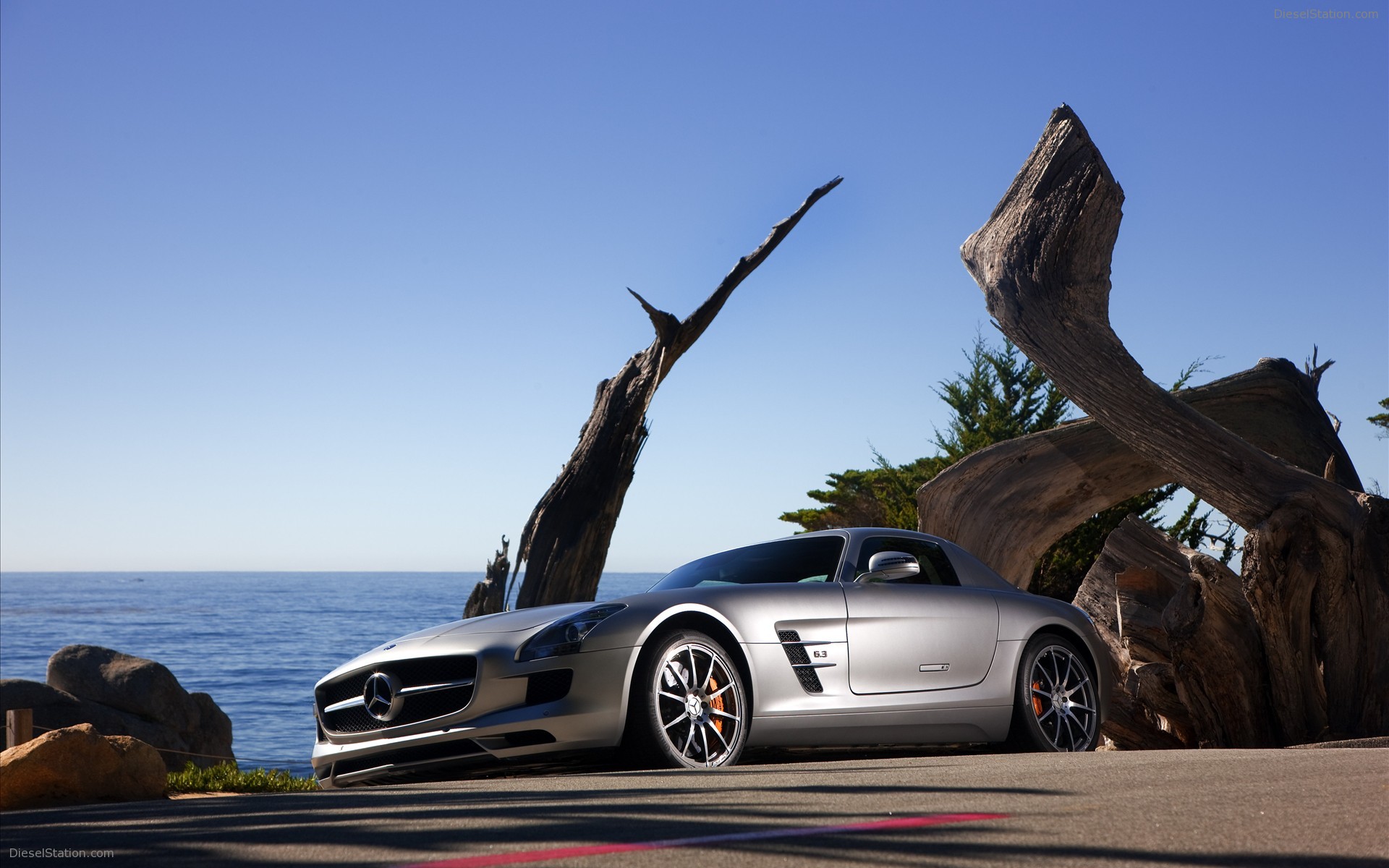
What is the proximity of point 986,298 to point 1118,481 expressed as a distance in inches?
117

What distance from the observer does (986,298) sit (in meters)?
11.8

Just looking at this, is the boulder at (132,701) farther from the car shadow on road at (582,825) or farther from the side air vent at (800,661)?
the car shadow on road at (582,825)

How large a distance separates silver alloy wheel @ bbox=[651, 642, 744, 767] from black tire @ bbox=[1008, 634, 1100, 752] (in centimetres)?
228

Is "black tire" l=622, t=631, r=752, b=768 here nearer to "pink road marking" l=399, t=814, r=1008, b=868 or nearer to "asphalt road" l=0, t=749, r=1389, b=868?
"asphalt road" l=0, t=749, r=1389, b=868

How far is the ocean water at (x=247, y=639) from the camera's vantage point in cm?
3117

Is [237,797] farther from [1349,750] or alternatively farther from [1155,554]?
[1155,554]

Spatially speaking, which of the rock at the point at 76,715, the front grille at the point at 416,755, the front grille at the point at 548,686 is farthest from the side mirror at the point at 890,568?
the rock at the point at 76,715

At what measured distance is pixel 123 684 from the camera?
20.5m

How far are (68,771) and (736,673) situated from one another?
3759 mm

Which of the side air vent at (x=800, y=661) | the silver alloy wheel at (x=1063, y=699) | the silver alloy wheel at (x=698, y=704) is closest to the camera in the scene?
the silver alloy wheel at (x=698, y=704)

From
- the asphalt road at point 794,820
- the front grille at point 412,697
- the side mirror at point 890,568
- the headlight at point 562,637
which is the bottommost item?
the asphalt road at point 794,820

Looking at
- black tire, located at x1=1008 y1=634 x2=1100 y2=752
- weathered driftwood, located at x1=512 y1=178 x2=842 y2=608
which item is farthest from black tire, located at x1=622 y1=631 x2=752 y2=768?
weathered driftwood, located at x1=512 y1=178 x2=842 y2=608

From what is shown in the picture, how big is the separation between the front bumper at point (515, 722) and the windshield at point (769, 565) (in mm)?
1258

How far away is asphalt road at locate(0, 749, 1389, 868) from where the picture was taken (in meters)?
3.52
